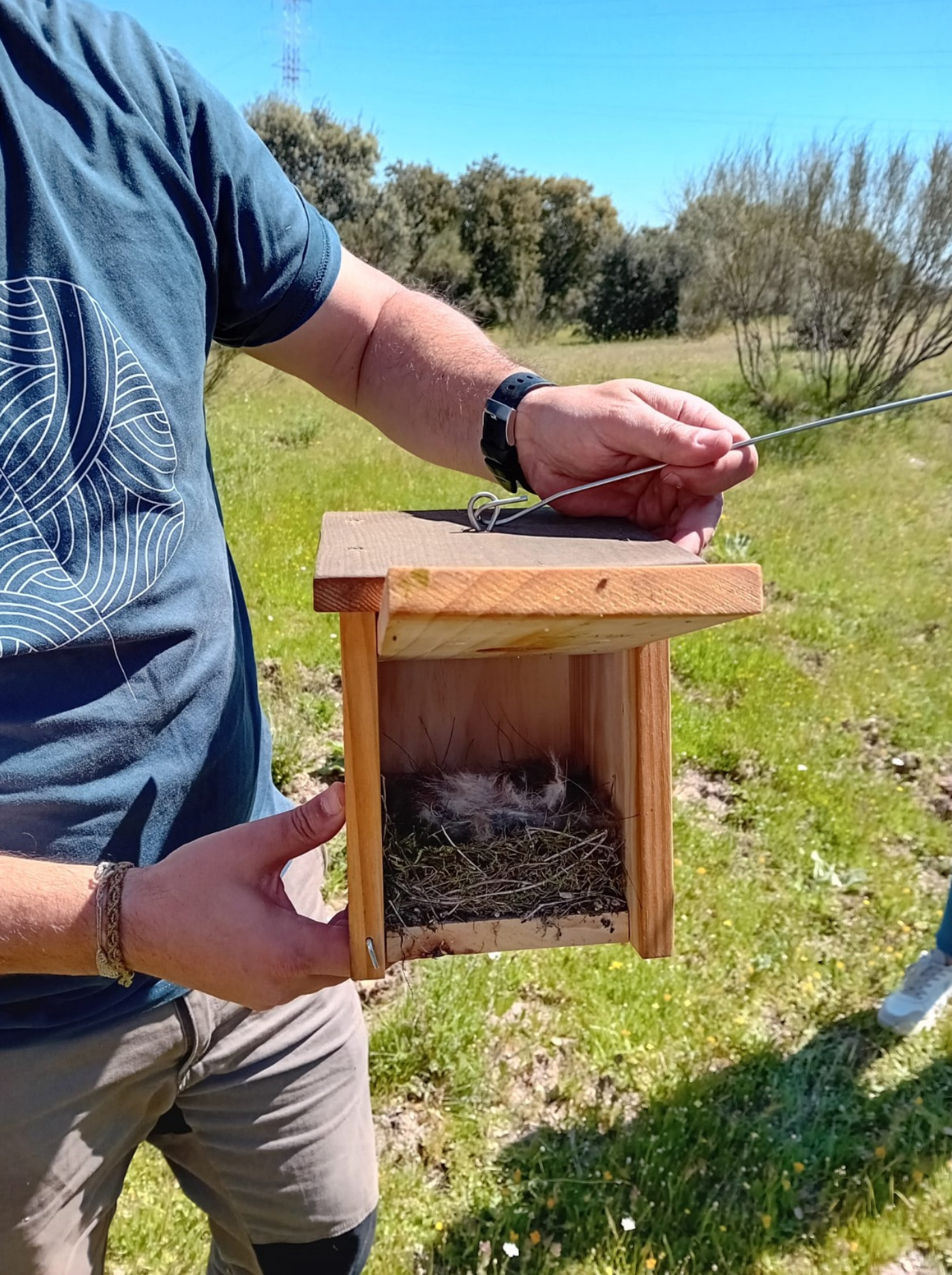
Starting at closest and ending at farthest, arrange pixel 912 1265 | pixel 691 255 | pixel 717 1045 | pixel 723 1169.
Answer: pixel 912 1265 < pixel 723 1169 < pixel 717 1045 < pixel 691 255

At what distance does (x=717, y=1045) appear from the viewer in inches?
111

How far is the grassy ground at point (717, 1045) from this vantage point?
234cm

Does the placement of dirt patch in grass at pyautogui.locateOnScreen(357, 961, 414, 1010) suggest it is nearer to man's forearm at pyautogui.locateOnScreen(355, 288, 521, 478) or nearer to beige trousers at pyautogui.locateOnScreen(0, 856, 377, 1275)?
beige trousers at pyautogui.locateOnScreen(0, 856, 377, 1275)

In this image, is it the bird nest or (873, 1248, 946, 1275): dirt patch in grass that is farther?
(873, 1248, 946, 1275): dirt patch in grass

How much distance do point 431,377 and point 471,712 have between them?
592 millimetres

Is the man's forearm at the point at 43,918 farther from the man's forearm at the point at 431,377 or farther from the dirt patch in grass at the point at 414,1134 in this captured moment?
the dirt patch in grass at the point at 414,1134

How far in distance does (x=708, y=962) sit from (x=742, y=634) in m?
2.81

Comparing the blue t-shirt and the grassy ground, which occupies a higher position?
the blue t-shirt

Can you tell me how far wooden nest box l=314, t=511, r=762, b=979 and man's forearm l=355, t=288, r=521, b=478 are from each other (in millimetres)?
173

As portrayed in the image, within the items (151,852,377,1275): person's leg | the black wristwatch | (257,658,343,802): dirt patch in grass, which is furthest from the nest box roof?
(257,658,343,802): dirt patch in grass

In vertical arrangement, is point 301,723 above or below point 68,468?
below

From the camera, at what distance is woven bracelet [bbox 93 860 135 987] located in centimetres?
116

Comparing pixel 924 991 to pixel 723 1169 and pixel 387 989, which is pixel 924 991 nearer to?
A: pixel 723 1169

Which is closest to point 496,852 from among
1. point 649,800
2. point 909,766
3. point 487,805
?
Result: point 487,805
